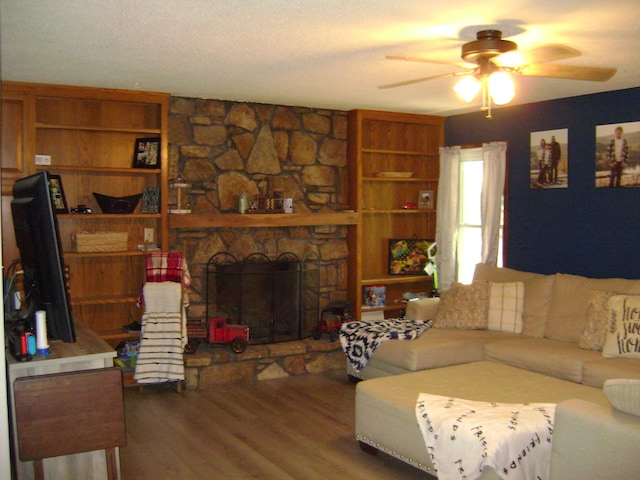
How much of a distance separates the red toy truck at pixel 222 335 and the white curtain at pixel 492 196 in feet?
7.90

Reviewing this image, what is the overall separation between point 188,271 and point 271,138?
1.45 metres

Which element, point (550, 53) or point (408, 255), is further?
point (408, 255)

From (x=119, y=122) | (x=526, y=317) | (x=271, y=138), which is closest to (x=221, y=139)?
(x=271, y=138)

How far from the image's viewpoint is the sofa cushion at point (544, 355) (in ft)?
15.2

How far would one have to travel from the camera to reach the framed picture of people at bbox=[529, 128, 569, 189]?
593cm

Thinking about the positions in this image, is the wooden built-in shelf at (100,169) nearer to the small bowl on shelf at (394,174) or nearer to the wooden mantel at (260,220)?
the wooden mantel at (260,220)

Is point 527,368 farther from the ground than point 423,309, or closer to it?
closer to it

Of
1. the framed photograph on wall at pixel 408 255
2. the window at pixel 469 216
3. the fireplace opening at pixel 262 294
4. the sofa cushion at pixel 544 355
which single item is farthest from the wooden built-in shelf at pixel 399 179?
the sofa cushion at pixel 544 355

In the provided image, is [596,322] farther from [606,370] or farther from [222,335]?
[222,335]

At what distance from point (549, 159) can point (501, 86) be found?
2671 millimetres

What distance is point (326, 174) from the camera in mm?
6758

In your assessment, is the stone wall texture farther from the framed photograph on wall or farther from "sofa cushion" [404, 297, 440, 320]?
"sofa cushion" [404, 297, 440, 320]

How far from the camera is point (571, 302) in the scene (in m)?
5.30

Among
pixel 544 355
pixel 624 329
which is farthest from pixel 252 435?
pixel 624 329
